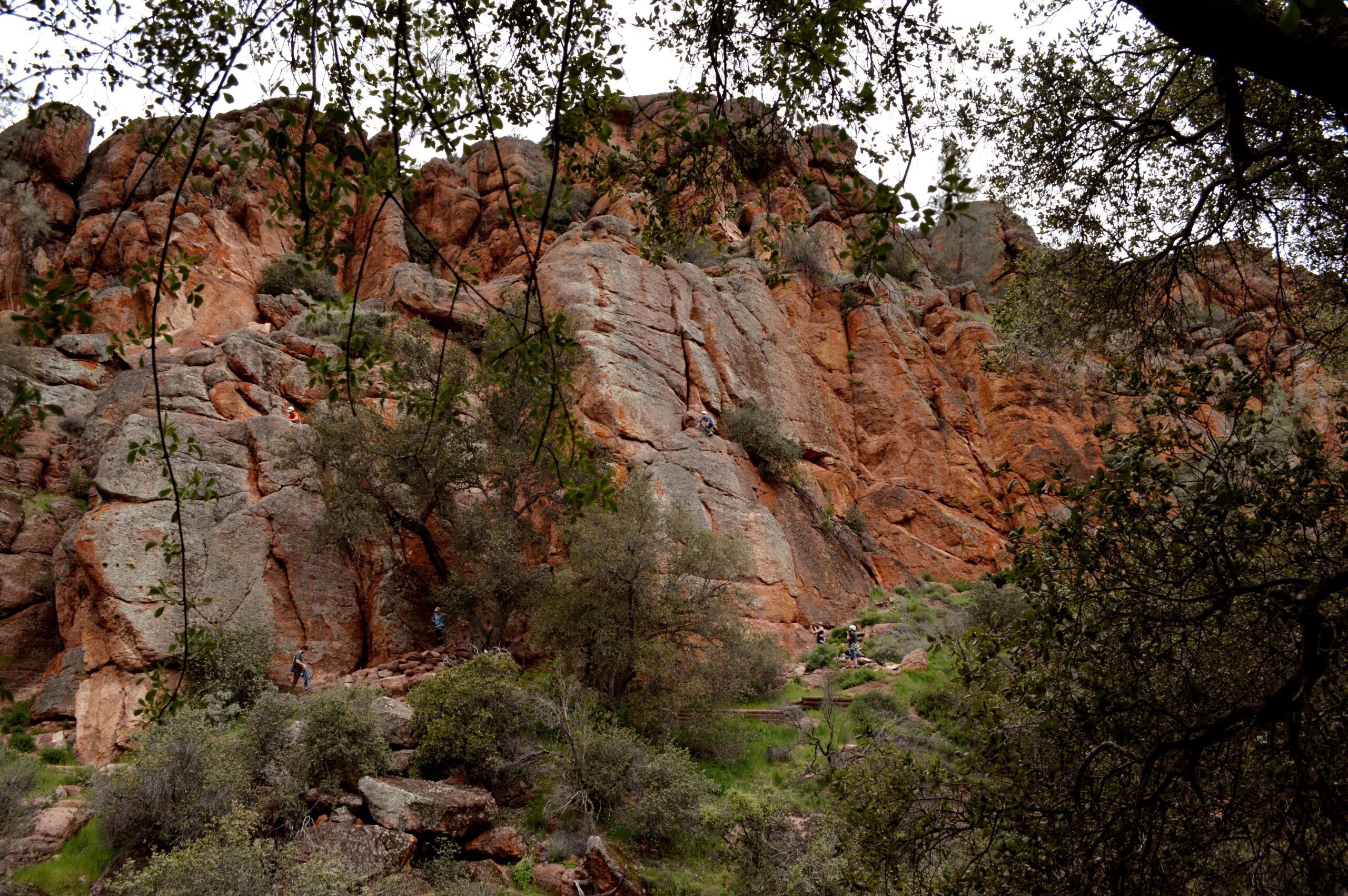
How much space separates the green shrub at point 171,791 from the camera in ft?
31.7

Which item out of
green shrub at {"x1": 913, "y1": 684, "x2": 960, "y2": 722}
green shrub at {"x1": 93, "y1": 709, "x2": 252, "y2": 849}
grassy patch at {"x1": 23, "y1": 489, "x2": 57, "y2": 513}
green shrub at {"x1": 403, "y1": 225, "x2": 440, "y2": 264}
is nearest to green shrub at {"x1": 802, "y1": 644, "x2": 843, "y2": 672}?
green shrub at {"x1": 913, "y1": 684, "x2": 960, "y2": 722}

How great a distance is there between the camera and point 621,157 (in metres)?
5.07

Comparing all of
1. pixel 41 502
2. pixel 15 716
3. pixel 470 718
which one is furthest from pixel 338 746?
pixel 41 502

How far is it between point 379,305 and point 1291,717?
30.6 metres

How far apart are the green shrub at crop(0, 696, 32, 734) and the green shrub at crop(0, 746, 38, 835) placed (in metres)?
5.25

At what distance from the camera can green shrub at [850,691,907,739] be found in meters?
14.9

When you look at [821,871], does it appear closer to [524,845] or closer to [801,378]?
[524,845]

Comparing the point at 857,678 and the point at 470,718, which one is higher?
the point at 470,718

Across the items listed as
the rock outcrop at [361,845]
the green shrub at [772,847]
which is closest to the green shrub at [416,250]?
the rock outcrop at [361,845]

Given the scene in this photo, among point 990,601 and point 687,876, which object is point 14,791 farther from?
point 990,601

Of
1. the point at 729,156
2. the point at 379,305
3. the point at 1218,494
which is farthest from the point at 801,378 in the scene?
the point at 1218,494

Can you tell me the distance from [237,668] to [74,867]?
554 cm

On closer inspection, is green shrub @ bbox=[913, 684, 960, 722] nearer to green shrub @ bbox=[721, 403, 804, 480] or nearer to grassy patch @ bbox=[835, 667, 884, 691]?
grassy patch @ bbox=[835, 667, 884, 691]

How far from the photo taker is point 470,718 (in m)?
12.3
